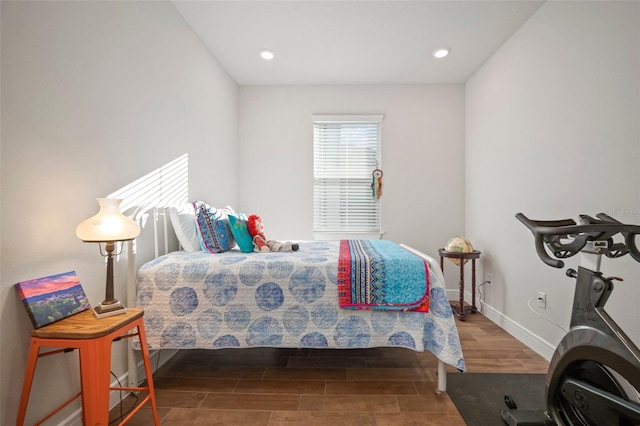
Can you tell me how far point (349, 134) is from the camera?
3918mm

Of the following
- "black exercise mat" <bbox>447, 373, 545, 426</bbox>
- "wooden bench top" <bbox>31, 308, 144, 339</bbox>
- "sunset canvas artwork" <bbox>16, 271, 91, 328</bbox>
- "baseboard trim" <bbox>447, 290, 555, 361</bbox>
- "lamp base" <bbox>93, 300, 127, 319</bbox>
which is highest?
"sunset canvas artwork" <bbox>16, 271, 91, 328</bbox>

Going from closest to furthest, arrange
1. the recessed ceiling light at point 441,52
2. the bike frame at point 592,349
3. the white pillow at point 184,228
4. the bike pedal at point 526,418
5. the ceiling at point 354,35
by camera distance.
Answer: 1. the bike frame at point 592,349
2. the bike pedal at point 526,418
3. the white pillow at point 184,228
4. the ceiling at point 354,35
5. the recessed ceiling light at point 441,52

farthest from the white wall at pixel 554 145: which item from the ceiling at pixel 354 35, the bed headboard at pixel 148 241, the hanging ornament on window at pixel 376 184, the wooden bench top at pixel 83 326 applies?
the bed headboard at pixel 148 241

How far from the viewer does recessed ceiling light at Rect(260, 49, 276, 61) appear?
3065 millimetres

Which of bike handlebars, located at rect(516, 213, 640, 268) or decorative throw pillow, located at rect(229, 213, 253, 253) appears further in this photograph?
decorative throw pillow, located at rect(229, 213, 253, 253)

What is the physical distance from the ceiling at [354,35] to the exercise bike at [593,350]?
202cm

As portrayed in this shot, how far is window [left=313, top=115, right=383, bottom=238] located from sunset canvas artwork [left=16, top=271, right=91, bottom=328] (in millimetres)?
2711

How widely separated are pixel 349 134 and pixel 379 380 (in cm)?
285

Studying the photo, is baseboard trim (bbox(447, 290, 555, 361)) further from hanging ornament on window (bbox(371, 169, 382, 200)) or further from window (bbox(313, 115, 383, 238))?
hanging ornament on window (bbox(371, 169, 382, 200))

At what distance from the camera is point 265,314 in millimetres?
1846

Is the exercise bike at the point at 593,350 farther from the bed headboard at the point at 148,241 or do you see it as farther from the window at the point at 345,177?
the window at the point at 345,177

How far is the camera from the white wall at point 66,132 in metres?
1.25

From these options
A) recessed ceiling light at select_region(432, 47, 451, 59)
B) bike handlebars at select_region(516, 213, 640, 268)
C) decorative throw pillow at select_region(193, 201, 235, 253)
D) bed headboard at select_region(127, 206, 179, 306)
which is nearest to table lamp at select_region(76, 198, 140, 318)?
bed headboard at select_region(127, 206, 179, 306)

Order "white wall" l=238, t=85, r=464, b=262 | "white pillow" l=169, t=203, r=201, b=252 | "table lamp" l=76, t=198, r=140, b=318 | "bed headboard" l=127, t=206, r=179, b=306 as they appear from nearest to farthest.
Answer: "table lamp" l=76, t=198, r=140, b=318 → "bed headboard" l=127, t=206, r=179, b=306 → "white pillow" l=169, t=203, r=201, b=252 → "white wall" l=238, t=85, r=464, b=262
